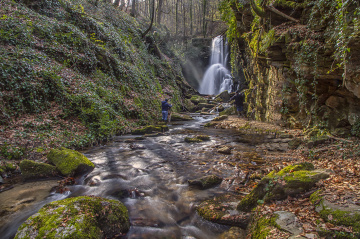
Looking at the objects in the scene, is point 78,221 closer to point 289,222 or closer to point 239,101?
point 289,222

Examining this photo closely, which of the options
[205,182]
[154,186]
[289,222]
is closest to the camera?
[289,222]

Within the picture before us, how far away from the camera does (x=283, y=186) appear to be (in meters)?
3.39

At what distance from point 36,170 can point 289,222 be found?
6132 millimetres

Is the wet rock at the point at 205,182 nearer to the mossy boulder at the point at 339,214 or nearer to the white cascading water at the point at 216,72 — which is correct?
the mossy boulder at the point at 339,214

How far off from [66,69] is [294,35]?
11237mm

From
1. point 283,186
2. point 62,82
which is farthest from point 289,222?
point 62,82

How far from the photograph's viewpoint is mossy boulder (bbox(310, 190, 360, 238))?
91.5 inches

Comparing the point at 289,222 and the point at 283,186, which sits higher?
the point at 283,186

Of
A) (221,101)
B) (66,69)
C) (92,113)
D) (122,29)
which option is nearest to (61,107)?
(92,113)

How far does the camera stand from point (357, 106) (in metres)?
6.43

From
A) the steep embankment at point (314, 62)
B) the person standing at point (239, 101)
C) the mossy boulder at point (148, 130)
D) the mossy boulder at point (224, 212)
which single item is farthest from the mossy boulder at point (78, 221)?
the person standing at point (239, 101)

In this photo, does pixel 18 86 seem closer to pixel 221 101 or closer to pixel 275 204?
pixel 275 204

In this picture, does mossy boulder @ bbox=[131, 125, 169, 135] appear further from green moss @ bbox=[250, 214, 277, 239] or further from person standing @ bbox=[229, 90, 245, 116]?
green moss @ bbox=[250, 214, 277, 239]

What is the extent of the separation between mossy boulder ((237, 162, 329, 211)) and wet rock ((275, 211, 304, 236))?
1.64 ft
